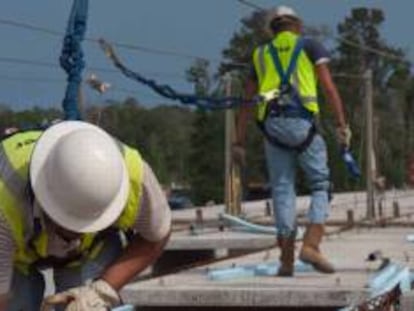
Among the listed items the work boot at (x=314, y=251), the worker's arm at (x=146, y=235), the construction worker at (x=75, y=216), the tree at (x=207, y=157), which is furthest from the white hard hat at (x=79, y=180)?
the tree at (x=207, y=157)

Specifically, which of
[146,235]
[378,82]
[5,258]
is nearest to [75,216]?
[5,258]

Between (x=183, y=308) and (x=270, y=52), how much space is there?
1636 mm

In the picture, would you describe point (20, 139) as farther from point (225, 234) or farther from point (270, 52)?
point (225, 234)

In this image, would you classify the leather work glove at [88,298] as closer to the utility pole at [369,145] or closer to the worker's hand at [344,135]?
the worker's hand at [344,135]

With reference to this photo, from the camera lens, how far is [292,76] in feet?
26.4

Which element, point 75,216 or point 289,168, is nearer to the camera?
point 75,216

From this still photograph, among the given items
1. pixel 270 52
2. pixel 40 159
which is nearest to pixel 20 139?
pixel 40 159

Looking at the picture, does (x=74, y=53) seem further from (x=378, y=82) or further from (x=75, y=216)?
(x=378, y=82)

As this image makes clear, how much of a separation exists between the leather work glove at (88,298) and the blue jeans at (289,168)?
3.22 metres

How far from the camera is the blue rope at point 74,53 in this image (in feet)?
18.5

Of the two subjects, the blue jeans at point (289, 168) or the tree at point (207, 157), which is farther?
the tree at point (207, 157)

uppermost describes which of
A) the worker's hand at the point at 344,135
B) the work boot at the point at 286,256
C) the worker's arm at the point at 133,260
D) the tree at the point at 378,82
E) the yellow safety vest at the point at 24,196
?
the tree at the point at 378,82

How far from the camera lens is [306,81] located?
8055mm

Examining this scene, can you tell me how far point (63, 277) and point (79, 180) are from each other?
0.90 m
